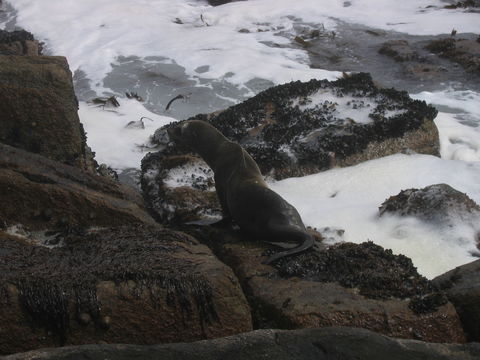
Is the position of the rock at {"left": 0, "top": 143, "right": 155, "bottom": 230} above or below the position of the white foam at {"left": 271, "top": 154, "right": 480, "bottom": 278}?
above

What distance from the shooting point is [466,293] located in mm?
4020

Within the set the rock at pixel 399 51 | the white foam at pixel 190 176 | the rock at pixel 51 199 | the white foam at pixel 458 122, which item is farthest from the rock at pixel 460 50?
the rock at pixel 51 199

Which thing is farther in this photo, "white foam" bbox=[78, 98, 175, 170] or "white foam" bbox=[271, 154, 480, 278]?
"white foam" bbox=[78, 98, 175, 170]

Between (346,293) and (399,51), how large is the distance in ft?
35.7

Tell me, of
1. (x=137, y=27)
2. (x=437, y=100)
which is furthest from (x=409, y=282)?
(x=137, y=27)

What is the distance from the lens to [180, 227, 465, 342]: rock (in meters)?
3.70

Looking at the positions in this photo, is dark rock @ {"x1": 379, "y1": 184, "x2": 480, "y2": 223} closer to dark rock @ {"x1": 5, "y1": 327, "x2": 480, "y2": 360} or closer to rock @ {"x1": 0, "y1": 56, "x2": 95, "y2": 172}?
dark rock @ {"x1": 5, "y1": 327, "x2": 480, "y2": 360}

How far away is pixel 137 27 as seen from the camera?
1545cm

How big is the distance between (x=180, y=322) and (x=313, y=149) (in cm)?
467

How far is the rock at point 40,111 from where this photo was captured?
20.2ft

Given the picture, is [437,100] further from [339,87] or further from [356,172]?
[356,172]

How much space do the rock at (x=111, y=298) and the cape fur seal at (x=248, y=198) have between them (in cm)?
100

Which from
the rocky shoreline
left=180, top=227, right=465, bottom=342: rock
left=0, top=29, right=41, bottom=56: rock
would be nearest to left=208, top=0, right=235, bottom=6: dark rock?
left=0, top=29, right=41, bottom=56: rock

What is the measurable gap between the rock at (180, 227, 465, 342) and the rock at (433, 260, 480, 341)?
0.43ft
